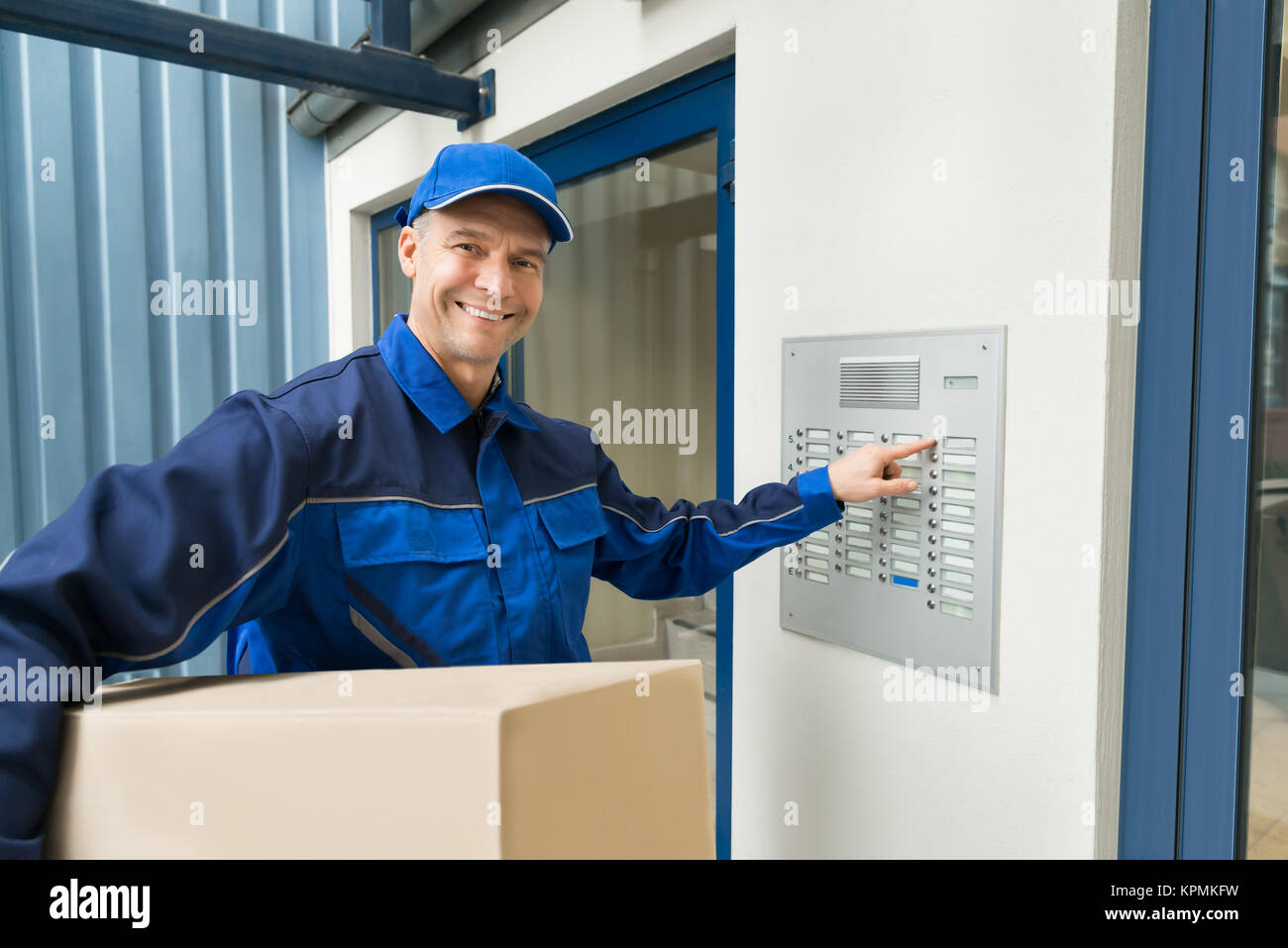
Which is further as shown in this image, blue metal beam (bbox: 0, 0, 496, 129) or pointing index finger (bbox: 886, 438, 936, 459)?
blue metal beam (bbox: 0, 0, 496, 129)

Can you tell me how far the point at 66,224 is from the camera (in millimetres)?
2443

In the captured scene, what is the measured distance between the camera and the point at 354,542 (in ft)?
3.49

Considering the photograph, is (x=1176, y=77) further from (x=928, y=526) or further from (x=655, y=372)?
(x=655, y=372)

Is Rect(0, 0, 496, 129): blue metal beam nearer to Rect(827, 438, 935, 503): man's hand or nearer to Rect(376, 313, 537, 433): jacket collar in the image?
Rect(376, 313, 537, 433): jacket collar

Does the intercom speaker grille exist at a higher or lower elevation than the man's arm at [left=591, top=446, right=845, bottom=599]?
higher

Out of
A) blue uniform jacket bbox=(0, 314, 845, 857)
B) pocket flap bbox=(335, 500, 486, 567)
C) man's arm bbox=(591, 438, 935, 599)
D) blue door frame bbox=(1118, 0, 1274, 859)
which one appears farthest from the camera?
man's arm bbox=(591, 438, 935, 599)

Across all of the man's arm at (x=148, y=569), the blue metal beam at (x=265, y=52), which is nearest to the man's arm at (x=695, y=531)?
the man's arm at (x=148, y=569)

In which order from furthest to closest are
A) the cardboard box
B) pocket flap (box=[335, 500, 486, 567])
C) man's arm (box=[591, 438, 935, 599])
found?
man's arm (box=[591, 438, 935, 599]), pocket flap (box=[335, 500, 486, 567]), the cardboard box

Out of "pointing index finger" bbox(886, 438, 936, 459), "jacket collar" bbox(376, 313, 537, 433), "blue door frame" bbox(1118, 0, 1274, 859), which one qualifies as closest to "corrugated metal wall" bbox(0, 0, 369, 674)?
"jacket collar" bbox(376, 313, 537, 433)

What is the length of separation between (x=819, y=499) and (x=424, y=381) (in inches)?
22.1

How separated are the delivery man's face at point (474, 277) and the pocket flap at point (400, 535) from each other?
221 mm

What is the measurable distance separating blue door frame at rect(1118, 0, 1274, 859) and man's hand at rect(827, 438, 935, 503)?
271 mm

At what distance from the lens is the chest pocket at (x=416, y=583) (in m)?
1.07

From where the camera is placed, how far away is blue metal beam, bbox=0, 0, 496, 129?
1.68 m
